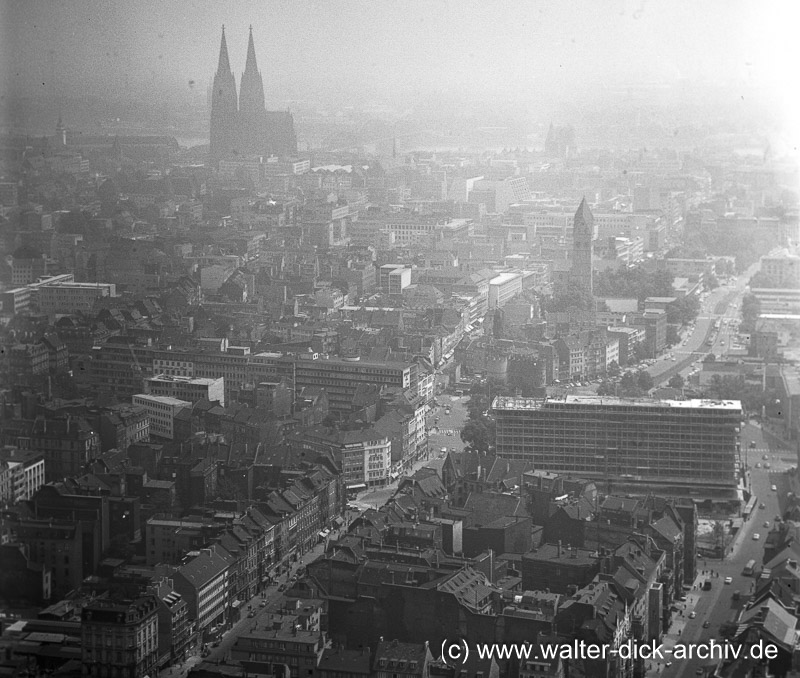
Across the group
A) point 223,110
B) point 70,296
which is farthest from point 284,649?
point 223,110

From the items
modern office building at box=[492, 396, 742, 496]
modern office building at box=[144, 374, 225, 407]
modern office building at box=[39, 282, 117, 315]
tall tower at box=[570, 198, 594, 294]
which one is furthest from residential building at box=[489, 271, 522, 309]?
modern office building at box=[492, 396, 742, 496]

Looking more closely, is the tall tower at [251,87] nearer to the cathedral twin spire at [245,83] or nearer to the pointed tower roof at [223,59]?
the cathedral twin spire at [245,83]

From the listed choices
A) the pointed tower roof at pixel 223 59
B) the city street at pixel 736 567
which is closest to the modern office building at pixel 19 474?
the city street at pixel 736 567

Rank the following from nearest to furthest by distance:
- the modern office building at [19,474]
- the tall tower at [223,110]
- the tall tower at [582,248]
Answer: the modern office building at [19,474] → the tall tower at [223,110] → the tall tower at [582,248]

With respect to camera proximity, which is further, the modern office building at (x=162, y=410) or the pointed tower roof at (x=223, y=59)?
the pointed tower roof at (x=223, y=59)

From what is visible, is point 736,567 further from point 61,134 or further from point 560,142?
point 560,142

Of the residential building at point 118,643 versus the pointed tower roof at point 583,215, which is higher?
the pointed tower roof at point 583,215
